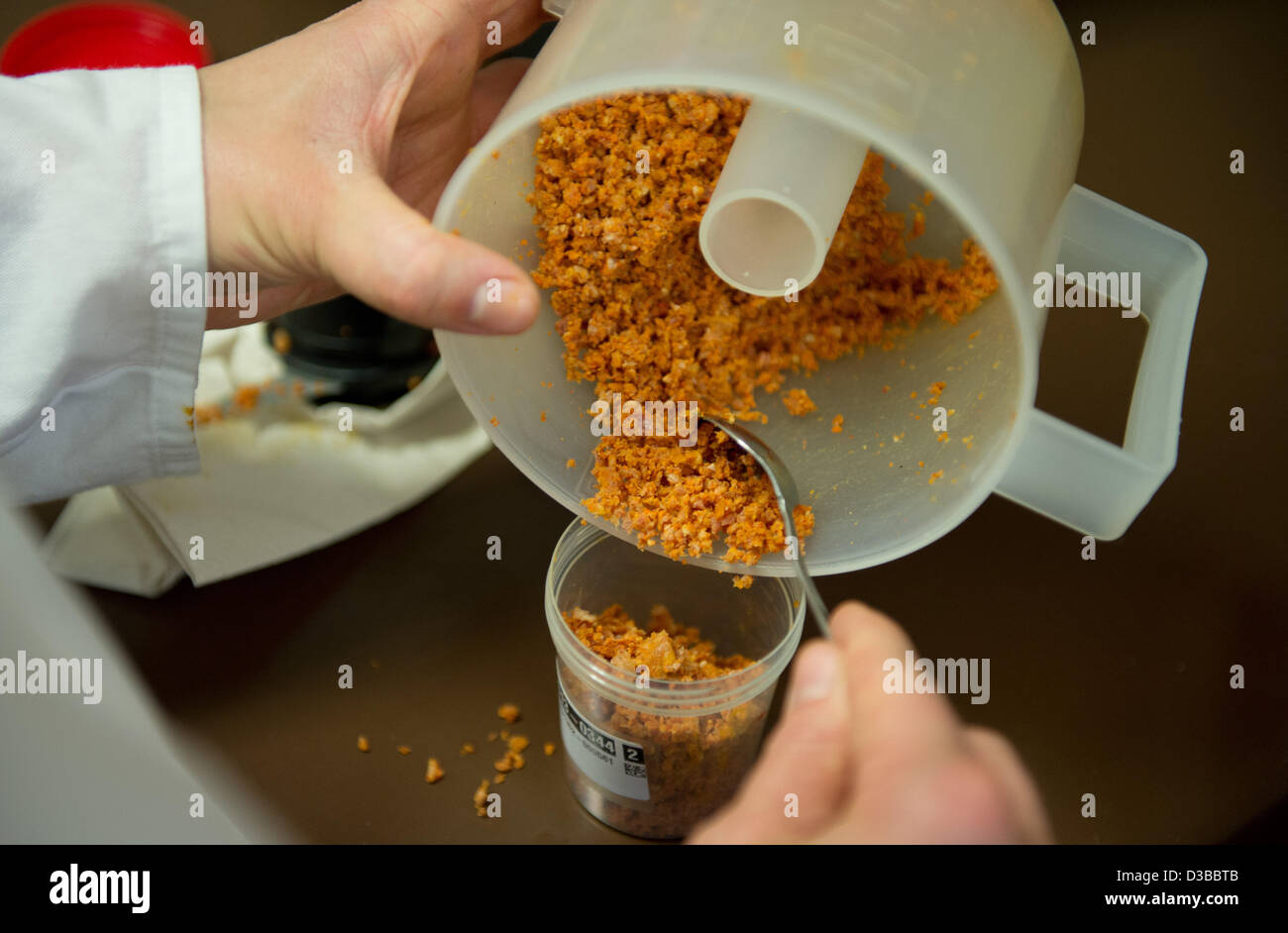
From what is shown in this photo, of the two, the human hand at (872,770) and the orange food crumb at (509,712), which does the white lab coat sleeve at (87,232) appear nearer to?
the orange food crumb at (509,712)

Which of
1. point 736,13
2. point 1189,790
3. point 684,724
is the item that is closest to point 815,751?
point 684,724

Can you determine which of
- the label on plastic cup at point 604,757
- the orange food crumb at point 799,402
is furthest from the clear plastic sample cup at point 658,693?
the orange food crumb at point 799,402

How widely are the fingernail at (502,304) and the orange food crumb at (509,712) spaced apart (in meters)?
0.36

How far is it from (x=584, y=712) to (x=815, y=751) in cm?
28

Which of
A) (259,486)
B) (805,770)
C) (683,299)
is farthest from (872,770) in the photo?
(259,486)

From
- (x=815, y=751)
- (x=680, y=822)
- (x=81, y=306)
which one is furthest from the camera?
(x=680, y=822)

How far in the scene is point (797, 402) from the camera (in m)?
0.71

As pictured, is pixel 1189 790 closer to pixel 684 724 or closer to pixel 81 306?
pixel 684 724

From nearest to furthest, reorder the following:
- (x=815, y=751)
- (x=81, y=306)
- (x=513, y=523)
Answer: (x=815, y=751), (x=81, y=306), (x=513, y=523)

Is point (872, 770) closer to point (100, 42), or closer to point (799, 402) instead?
point (799, 402)

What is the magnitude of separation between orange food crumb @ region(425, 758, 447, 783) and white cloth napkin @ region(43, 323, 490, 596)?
0.74 ft

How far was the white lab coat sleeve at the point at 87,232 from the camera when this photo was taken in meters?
0.61

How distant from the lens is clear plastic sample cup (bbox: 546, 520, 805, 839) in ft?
2.22

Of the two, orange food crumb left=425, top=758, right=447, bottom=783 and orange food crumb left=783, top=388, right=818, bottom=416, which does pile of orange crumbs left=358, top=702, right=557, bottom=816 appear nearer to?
orange food crumb left=425, top=758, right=447, bottom=783
